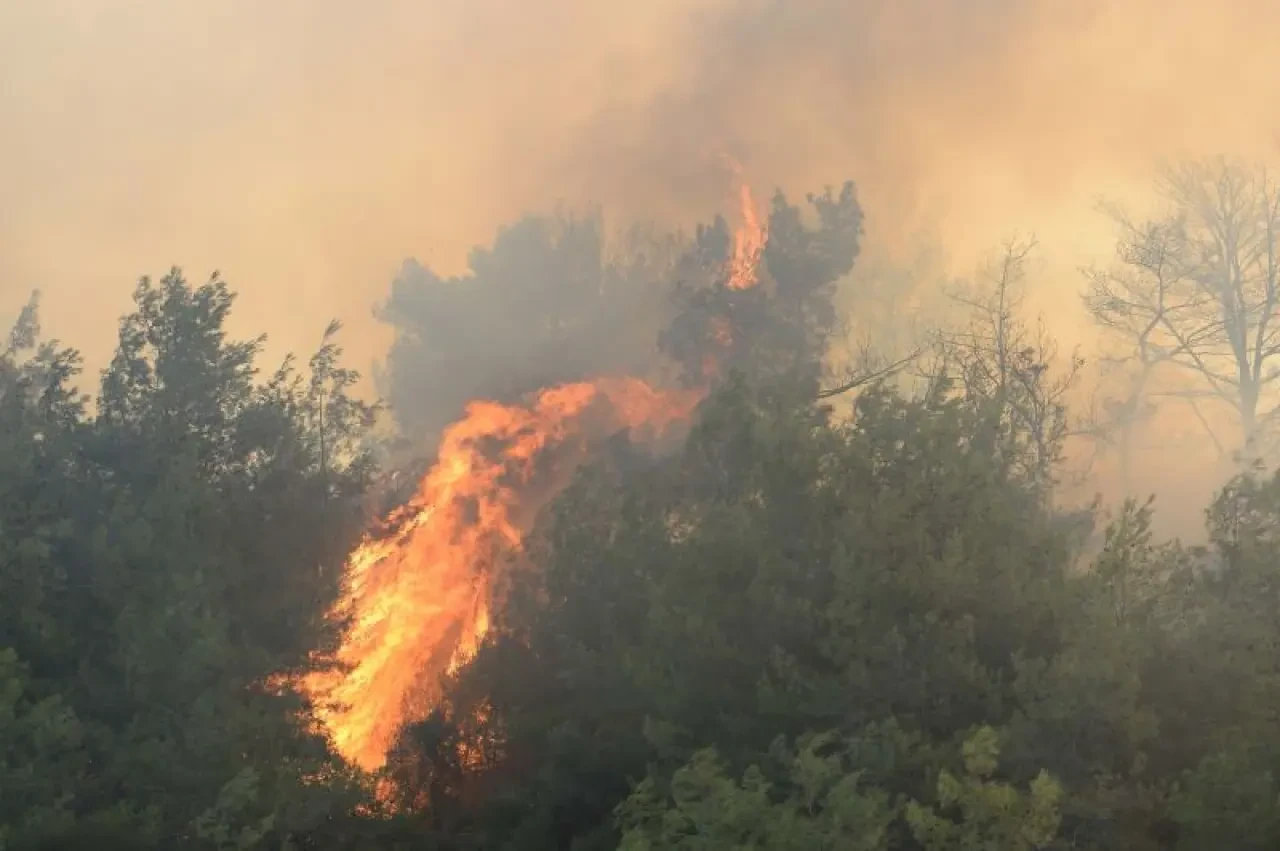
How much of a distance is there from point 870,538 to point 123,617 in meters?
8.96

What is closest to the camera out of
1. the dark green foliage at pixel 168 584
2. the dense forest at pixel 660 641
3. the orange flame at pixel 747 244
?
the dense forest at pixel 660 641

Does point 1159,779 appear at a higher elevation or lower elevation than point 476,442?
A: lower

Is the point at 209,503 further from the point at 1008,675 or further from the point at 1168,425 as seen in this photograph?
the point at 1168,425

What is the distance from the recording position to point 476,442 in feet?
80.6

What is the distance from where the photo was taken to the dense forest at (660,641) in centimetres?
1016

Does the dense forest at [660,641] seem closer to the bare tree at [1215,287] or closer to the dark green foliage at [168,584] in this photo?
the dark green foliage at [168,584]

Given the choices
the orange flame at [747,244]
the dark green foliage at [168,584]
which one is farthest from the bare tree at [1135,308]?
the dark green foliage at [168,584]

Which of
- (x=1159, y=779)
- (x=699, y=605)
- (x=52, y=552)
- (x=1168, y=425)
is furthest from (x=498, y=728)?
(x=1168, y=425)

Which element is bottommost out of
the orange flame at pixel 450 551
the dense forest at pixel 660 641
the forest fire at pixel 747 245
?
the dense forest at pixel 660 641

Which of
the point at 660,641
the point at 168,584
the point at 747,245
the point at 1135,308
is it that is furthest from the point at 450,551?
the point at 1135,308

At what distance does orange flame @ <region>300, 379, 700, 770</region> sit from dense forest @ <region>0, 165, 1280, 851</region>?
6.82ft

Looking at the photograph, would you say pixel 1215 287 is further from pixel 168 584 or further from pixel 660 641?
pixel 168 584

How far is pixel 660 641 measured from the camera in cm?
1363

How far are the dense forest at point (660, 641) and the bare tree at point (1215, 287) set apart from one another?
1192 centimetres
